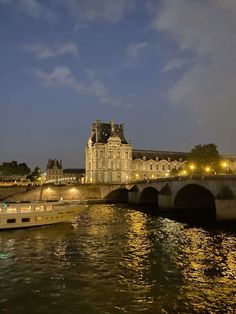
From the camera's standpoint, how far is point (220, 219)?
56219mm

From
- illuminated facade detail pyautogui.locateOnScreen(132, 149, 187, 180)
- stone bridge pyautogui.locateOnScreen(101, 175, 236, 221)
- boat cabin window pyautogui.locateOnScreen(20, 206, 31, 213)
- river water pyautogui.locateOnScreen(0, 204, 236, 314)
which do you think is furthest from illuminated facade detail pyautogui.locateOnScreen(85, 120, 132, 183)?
river water pyautogui.locateOnScreen(0, 204, 236, 314)

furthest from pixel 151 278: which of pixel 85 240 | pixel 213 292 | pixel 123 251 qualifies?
pixel 85 240

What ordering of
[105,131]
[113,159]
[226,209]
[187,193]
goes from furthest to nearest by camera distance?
[105,131]
[113,159]
[187,193]
[226,209]

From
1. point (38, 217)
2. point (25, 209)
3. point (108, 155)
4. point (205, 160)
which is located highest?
point (108, 155)

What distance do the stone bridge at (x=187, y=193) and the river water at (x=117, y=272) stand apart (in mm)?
8729

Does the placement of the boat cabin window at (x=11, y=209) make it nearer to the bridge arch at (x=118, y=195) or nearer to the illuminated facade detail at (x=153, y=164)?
the bridge arch at (x=118, y=195)

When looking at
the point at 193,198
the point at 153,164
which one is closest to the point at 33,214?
the point at 193,198

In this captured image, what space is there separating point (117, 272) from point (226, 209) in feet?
107

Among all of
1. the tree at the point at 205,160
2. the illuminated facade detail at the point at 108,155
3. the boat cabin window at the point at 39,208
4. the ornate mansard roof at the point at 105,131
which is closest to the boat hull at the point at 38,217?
the boat cabin window at the point at 39,208

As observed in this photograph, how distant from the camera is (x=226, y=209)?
5538 cm

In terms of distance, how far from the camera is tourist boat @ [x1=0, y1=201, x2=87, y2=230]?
52.3m

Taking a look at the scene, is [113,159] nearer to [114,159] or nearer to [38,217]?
[114,159]

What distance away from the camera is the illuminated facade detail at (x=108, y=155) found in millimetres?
159625

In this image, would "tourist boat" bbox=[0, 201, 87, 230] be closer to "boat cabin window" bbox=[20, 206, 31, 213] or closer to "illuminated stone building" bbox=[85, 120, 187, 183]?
"boat cabin window" bbox=[20, 206, 31, 213]
